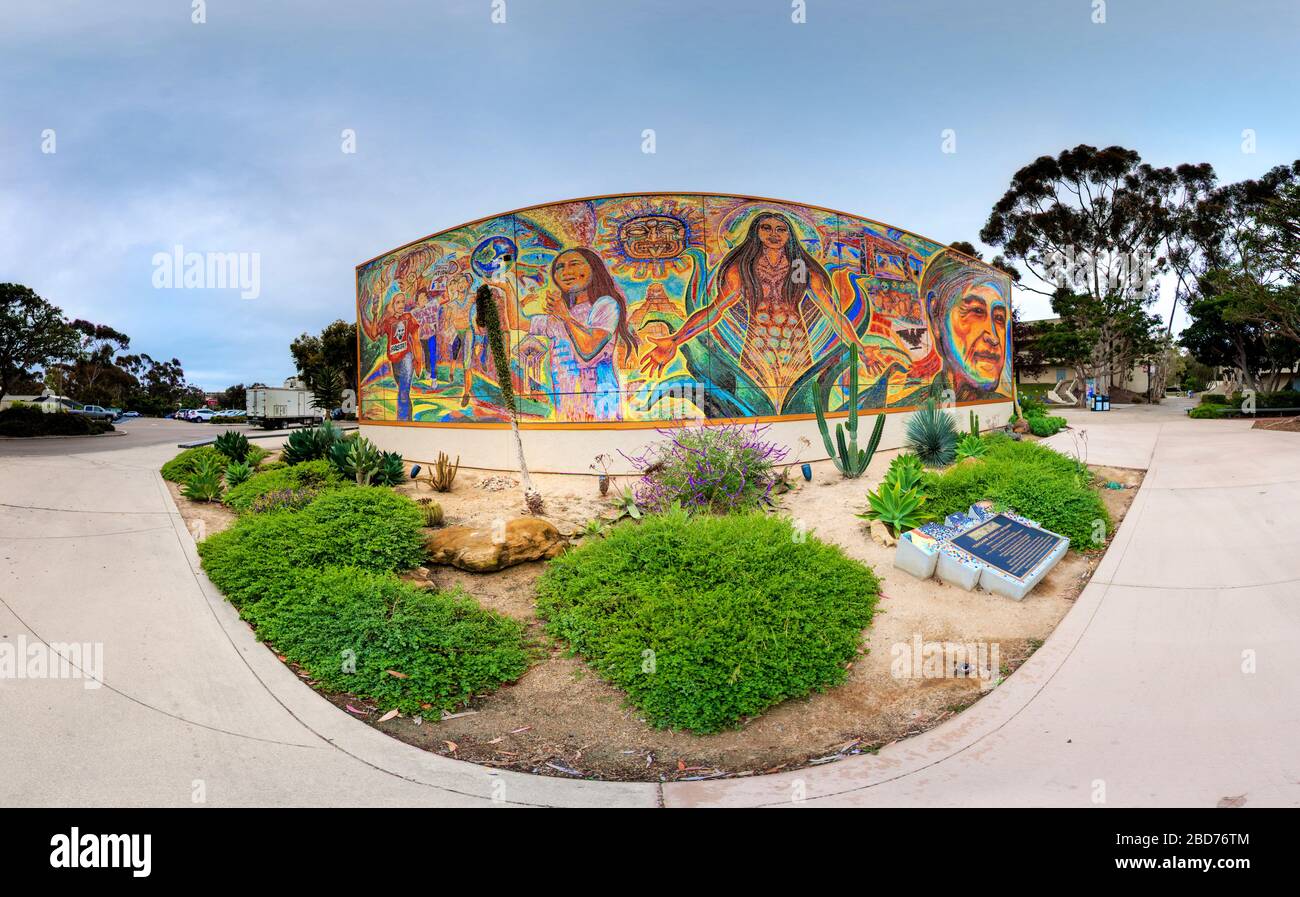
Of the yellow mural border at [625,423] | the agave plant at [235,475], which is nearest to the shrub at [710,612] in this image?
the yellow mural border at [625,423]

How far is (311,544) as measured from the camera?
6.81 meters

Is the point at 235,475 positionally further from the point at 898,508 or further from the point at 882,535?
the point at 898,508

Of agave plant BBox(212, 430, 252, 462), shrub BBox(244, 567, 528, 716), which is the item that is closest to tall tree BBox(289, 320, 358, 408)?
agave plant BBox(212, 430, 252, 462)

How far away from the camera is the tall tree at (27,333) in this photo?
26.1m

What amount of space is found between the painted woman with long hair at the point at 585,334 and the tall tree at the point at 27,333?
2781 centimetres

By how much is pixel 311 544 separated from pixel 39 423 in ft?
81.6

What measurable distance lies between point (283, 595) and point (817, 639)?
4.89 m

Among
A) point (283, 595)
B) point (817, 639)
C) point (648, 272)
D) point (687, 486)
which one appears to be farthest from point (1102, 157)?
point (283, 595)

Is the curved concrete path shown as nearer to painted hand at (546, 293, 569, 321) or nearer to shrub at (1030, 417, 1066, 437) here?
A: painted hand at (546, 293, 569, 321)

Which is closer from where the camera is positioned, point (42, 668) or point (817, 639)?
point (42, 668)

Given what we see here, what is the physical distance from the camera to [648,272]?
40.4 ft

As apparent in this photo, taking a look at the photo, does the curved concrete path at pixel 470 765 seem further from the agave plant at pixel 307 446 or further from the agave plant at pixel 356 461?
the agave plant at pixel 307 446

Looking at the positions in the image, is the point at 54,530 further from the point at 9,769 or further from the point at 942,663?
the point at 942,663

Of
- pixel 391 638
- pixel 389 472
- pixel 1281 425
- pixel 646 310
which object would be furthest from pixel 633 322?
pixel 1281 425
